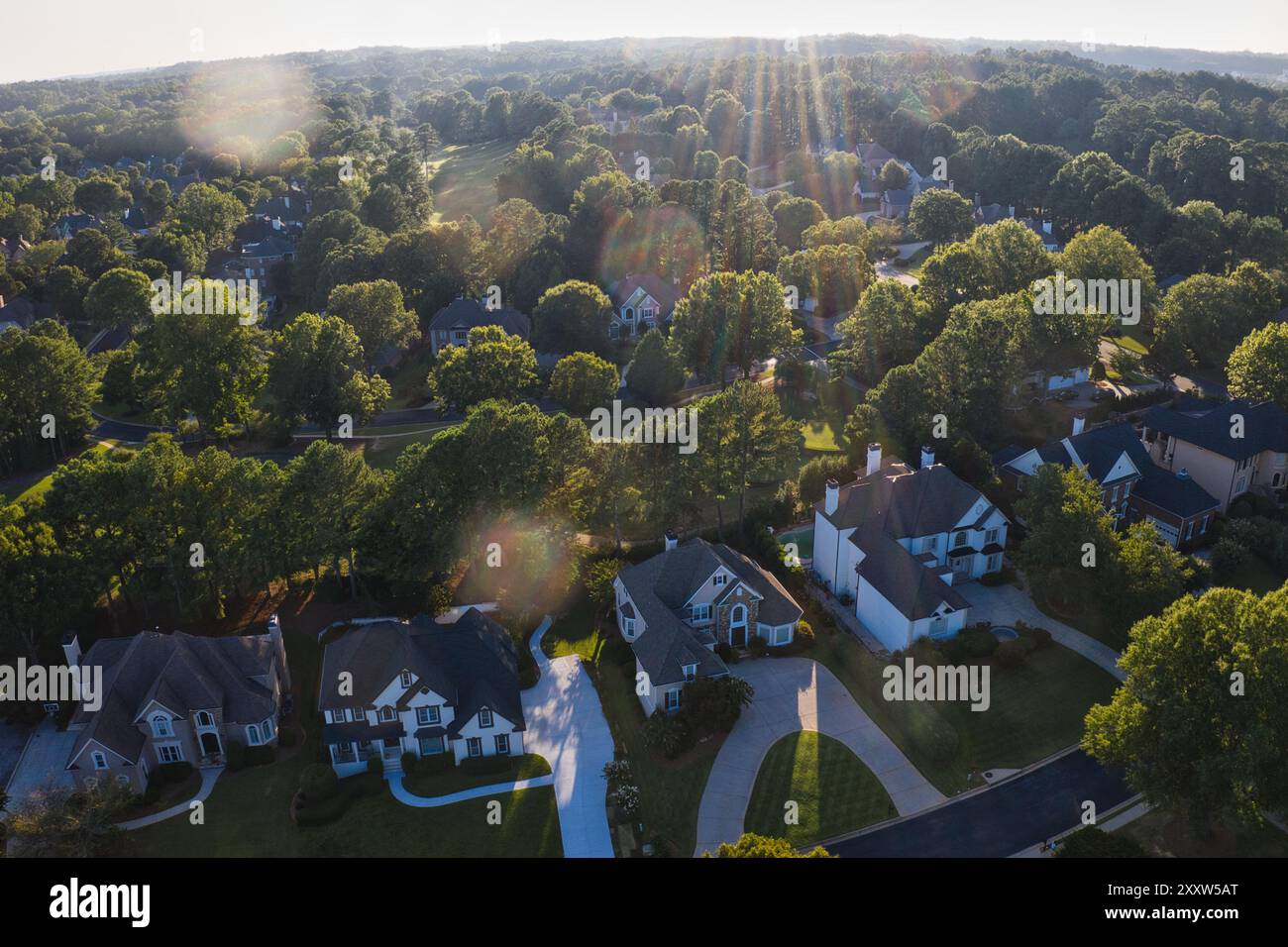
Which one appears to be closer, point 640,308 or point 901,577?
point 901,577

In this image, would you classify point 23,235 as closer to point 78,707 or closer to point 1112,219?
point 78,707

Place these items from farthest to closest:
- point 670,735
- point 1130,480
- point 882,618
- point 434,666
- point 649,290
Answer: point 649,290 < point 1130,480 < point 882,618 < point 434,666 < point 670,735

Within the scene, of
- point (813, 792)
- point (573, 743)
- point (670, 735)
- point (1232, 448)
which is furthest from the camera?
point (1232, 448)

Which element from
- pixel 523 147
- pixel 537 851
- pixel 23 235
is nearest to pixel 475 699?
pixel 537 851

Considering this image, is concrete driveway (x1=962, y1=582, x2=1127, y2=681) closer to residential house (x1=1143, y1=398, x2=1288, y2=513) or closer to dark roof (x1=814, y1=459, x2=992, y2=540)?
dark roof (x1=814, y1=459, x2=992, y2=540)

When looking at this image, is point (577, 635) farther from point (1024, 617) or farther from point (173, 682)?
point (1024, 617)

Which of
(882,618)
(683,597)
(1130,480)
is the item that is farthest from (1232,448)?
(683,597)

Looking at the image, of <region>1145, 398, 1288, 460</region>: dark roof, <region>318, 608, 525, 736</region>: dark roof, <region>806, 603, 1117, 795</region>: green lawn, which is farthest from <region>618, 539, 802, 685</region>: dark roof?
<region>1145, 398, 1288, 460</region>: dark roof
